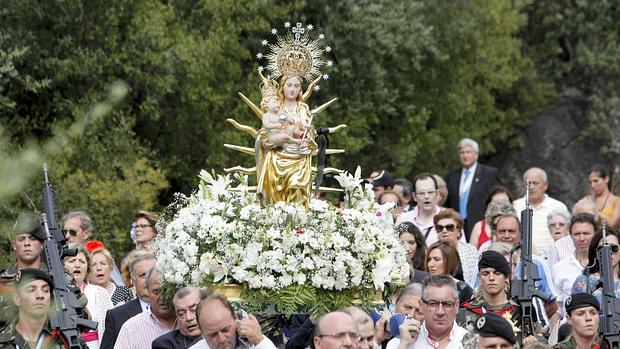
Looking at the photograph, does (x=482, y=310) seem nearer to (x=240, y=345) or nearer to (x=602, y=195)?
(x=240, y=345)

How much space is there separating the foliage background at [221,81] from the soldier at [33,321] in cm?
678

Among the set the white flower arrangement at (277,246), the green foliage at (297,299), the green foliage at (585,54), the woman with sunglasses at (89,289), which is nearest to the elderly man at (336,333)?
the green foliage at (297,299)

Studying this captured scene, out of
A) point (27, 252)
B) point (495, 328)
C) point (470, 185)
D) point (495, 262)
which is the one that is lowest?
point (495, 328)

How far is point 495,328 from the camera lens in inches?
381

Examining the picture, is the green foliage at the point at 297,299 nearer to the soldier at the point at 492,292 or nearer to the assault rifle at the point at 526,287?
the soldier at the point at 492,292

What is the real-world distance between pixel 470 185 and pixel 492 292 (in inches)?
337

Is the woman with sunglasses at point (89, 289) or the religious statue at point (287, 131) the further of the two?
the woman with sunglasses at point (89, 289)

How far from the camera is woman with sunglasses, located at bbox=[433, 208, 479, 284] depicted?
1614 cm

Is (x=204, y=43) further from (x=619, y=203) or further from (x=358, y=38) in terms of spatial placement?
(x=619, y=203)

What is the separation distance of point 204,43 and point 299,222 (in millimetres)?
13028

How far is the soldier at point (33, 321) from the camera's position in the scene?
36.3 ft

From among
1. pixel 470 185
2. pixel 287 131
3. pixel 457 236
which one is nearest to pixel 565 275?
pixel 457 236

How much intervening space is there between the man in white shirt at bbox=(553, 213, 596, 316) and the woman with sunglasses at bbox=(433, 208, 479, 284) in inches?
36.2

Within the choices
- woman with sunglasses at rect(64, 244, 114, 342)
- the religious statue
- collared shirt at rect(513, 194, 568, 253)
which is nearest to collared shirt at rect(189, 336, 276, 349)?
the religious statue
